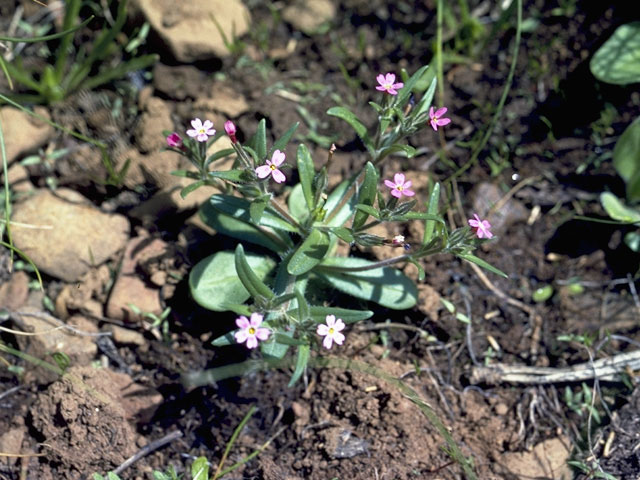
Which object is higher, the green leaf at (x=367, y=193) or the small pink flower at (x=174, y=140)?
the small pink flower at (x=174, y=140)

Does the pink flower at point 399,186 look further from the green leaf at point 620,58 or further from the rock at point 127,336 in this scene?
the green leaf at point 620,58

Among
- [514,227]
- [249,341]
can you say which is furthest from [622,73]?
[249,341]

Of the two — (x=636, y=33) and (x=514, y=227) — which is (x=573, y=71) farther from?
(x=514, y=227)

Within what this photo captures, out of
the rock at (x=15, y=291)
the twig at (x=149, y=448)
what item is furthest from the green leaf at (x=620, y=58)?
the rock at (x=15, y=291)

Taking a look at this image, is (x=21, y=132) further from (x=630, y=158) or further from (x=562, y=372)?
(x=630, y=158)

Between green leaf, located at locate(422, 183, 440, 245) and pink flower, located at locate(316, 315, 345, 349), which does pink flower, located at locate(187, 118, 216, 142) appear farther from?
green leaf, located at locate(422, 183, 440, 245)

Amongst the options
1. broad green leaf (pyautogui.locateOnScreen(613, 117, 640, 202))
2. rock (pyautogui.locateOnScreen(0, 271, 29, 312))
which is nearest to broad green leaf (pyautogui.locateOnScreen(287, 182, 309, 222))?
rock (pyautogui.locateOnScreen(0, 271, 29, 312))
